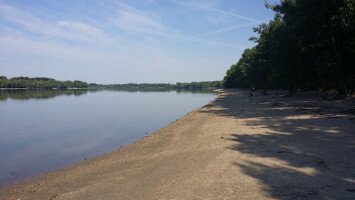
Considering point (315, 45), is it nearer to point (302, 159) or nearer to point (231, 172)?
point (302, 159)

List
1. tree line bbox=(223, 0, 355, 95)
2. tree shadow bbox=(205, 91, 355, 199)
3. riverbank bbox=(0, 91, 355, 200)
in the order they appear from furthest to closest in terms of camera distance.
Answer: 1. tree line bbox=(223, 0, 355, 95)
2. riverbank bbox=(0, 91, 355, 200)
3. tree shadow bbox=(205, 91, 355, 199)

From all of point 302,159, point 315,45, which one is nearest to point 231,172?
point 302,159

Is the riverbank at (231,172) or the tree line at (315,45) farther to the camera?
the tree line at (315,45)

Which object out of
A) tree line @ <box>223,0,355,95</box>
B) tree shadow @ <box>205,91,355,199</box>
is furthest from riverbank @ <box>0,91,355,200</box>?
tree line @ <box>223,0,355,95</box>

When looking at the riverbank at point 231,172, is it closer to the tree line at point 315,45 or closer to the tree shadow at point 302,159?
the tree shadow at point 302,159

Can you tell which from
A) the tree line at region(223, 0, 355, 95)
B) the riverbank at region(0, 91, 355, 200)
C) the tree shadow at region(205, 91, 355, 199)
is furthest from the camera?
the tree line at region(223, 0, 355, 95)

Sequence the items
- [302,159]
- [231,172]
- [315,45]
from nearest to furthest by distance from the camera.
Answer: [231,172]
[302,159]
[315,45]

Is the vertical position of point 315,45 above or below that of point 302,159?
above

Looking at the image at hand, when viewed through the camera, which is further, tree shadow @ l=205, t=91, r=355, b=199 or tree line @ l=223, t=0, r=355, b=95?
tree line @ l=223, t=0, r=355, b=95

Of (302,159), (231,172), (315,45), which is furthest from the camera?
(315,45)

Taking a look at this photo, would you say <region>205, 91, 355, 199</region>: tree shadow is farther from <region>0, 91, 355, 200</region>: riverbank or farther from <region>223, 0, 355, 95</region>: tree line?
<region>223, 0, 355, 95</region>: tree line

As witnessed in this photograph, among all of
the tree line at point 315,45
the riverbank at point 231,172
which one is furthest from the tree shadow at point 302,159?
the tree line at point 315,45

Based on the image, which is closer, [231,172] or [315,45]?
[231,172]

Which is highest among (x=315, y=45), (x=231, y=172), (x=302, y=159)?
(x=315, y=45)
